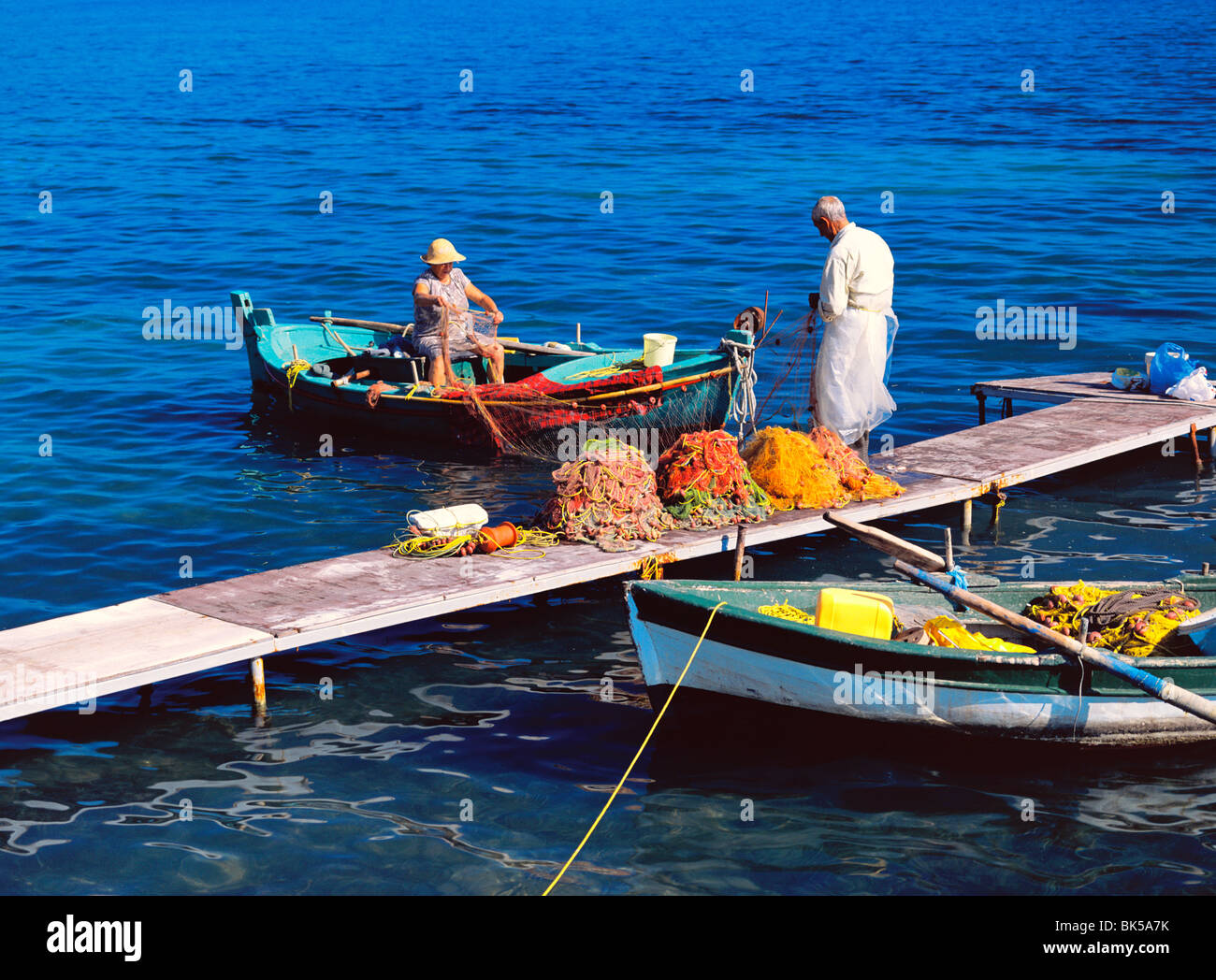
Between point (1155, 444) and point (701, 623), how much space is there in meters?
9.03

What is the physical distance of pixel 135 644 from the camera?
9516 millimetres

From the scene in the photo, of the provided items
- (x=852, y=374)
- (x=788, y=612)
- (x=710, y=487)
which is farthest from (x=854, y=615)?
(x=852, y=374)

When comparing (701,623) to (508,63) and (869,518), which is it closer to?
(869,518)

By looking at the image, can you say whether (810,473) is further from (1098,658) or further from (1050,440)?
(1098,658)

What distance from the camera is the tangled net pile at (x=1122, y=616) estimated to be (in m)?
9.39

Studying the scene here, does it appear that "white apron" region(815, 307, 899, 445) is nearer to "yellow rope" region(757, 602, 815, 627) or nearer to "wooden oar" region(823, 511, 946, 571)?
"wooden oar" region(823, 511, 946, 571)

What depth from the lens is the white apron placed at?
12570mm

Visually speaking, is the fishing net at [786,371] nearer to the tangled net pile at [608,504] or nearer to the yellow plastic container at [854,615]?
the tangled net pile at [608,504]

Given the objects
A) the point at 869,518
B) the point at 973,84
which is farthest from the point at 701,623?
the point at 973,84

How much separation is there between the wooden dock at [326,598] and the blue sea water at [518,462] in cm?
64

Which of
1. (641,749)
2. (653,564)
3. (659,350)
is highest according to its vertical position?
(659,350)

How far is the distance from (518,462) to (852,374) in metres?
4.52

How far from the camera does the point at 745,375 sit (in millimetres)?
14359

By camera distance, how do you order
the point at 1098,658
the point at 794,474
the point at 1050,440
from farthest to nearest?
the point at 1050,440 < the point at 794,474 < the point at 1098,658
